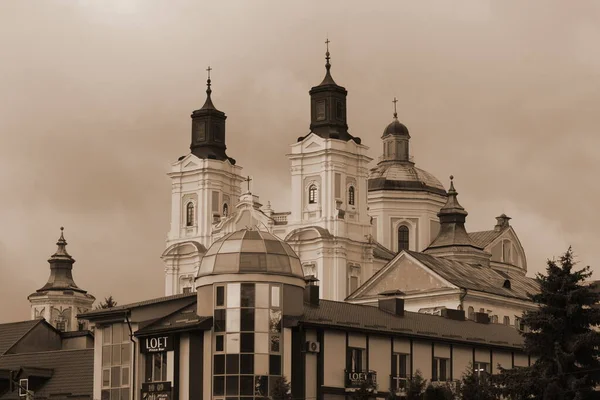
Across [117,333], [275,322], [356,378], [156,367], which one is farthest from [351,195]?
[275,322]

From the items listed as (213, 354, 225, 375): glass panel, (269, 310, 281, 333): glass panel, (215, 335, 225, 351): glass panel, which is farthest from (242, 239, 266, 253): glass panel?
(213, 354, 225, 375): glass panel

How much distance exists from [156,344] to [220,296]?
351cm

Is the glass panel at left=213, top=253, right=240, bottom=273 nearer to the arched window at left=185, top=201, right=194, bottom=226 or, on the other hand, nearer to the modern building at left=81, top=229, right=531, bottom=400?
the modern building at left=81, top=229, right=531, bottom=400

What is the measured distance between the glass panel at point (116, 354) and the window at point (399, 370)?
1088cm

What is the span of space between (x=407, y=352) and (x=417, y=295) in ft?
123

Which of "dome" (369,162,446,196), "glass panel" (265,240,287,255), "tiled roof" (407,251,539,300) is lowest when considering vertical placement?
"glass panel" (265,240,287,255)

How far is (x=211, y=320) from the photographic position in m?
64.2

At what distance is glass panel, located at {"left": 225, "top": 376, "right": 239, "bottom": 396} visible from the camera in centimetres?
6359

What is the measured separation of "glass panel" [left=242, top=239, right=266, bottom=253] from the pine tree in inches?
403

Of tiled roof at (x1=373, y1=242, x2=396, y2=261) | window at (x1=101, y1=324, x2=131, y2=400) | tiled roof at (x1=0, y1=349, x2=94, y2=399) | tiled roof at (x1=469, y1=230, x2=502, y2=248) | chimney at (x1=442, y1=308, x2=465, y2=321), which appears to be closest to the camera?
window at (x1=101, y1=324, x2=131, y2=400)

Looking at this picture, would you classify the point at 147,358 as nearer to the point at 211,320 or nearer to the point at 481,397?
the point at 211,320

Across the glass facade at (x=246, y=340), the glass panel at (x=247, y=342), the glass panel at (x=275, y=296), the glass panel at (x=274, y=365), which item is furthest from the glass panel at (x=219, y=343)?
the glass panel at (x=275, y=296)

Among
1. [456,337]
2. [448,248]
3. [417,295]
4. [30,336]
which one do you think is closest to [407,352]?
[456,337]

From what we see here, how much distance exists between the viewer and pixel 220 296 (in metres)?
64.6
